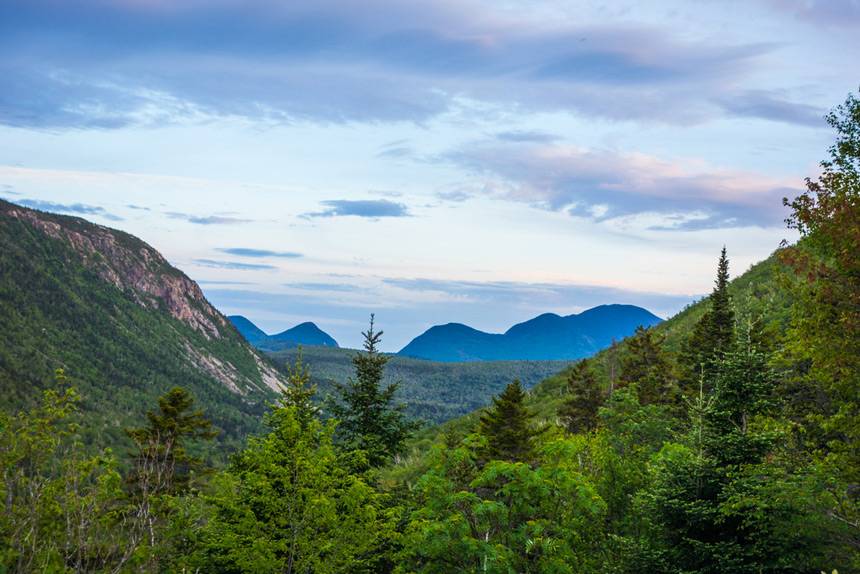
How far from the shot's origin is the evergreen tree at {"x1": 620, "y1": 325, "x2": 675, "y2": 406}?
31328 mm

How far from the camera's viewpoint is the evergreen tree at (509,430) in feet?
76.1

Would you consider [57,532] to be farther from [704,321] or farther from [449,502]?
[704,321]

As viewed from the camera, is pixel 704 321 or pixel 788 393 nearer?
pixel 788 393

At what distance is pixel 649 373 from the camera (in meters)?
33.2

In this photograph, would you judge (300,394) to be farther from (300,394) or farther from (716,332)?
(716,332)

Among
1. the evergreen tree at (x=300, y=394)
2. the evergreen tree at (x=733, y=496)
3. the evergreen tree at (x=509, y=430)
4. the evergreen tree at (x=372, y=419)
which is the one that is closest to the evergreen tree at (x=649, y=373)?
the evergreen tree at (x=509, y=430)

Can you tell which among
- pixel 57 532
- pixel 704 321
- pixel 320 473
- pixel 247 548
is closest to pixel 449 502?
pixel 320 473

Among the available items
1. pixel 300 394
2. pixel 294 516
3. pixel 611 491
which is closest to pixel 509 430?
pixel 611 491

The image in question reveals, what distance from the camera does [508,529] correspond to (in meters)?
12.9

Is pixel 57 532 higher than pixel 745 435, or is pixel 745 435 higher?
pixel 745 435

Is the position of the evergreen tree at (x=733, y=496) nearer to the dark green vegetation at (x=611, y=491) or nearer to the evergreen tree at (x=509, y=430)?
the dark green vegetation at (x=611, y=491)

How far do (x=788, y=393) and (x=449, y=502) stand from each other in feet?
39.7

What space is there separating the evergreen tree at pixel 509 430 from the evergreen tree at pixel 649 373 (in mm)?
9449

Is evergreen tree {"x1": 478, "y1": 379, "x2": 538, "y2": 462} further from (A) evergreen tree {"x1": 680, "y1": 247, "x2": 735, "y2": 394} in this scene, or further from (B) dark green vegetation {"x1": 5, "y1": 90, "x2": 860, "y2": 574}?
(A) evergreen tree {"x1": 680, "y1": 247, "x2": 735, "y2": 394}
